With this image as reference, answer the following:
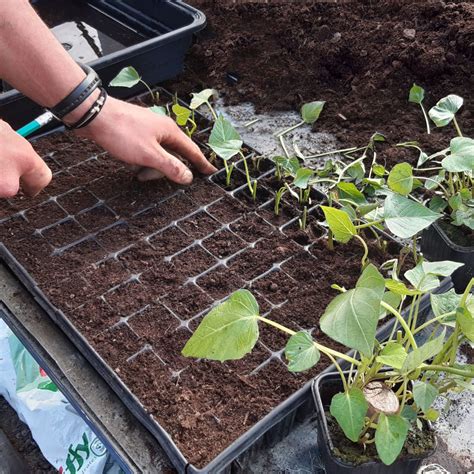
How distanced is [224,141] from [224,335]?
0.59m

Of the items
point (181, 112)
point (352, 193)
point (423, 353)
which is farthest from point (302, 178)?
point (423, 353)

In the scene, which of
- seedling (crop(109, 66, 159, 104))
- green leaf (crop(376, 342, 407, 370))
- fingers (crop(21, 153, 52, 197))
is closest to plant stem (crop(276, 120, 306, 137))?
seedling (crop(109, 66, 159, 104))

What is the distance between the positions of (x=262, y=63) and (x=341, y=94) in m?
0.24

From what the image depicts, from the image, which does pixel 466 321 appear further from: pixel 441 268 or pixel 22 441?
pixel 22 441

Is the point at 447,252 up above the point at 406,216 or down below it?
below

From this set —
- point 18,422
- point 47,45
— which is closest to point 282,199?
point 47,45

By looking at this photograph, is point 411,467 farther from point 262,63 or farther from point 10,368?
point 262,63

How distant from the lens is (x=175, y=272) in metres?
1.15

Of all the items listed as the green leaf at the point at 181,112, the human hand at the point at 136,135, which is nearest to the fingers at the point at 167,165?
the human hand at the point at 136,135

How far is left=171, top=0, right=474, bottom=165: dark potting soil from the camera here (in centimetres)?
148

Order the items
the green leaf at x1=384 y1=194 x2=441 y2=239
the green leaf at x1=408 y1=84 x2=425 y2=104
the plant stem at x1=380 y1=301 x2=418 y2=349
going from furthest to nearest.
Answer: the green leaf at x1=408 y1=84 x2=425 y2=104 < the green leaf at x1=384 y1=194 x2=441 y2=239 < the plant stem at x1=380 y1=301 x2=418 y2=349

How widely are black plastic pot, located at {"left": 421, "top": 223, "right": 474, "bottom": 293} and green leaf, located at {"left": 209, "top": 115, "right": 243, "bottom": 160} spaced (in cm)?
40

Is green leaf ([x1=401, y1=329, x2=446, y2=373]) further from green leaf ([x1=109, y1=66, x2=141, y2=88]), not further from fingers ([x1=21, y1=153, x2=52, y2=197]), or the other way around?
green leaf ([x1=109, y1=66, x2=141, y2=88])

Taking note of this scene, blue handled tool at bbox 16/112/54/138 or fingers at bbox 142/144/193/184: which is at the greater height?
blue handled tool at bbox 16/112/54/138
